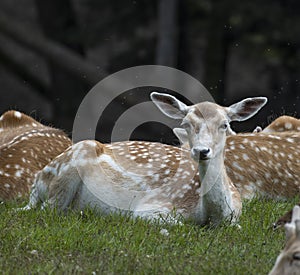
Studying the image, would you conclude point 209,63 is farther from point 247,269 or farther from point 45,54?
point 247,269

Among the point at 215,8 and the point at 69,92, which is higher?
the point at 215,8

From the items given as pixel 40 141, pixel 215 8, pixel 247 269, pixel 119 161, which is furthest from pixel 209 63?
pixel 247 269

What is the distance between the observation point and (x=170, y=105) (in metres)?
7.77

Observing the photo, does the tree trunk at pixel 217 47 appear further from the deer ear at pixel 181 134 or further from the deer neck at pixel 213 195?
the deer neck at pixel 213 195

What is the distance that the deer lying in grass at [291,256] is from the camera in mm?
5225

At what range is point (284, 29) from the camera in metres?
19.5

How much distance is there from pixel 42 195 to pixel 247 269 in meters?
2.77

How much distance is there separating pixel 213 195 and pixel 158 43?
41.7ft

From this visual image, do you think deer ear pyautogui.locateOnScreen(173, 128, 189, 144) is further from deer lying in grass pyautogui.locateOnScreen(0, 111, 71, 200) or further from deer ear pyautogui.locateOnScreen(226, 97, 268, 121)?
deer lying in grass pyautogui.locateOnScreen(0, 111, 71, 200)

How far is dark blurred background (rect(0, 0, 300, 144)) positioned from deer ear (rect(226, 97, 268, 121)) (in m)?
10.1

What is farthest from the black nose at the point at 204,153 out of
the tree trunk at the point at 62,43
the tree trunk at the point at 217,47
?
the tree trunk at the point at 62,43

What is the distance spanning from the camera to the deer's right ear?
7.71 m

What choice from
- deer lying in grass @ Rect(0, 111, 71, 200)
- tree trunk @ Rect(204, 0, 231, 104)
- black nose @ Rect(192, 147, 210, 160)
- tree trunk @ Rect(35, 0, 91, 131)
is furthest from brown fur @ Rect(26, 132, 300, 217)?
tree trunk @ Rect(35, 0, 91, 131)

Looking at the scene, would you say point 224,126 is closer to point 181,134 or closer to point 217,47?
point 181,134
